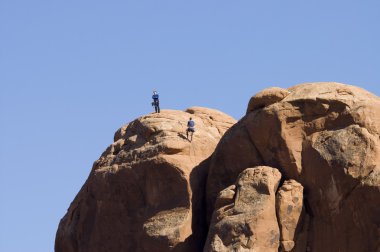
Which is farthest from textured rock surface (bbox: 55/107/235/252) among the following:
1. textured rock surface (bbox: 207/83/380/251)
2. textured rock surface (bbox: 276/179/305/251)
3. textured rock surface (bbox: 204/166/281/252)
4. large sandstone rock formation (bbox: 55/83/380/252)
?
textured rock surface (bbox: 276/179/305/251)

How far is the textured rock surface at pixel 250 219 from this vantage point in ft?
166

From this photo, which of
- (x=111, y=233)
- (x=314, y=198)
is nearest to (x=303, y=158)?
(x=314, y=198)

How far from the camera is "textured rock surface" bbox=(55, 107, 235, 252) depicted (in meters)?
54.9

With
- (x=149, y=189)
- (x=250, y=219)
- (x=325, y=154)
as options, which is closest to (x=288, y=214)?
(x=250, y=219)

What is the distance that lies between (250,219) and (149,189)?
21.6 ft

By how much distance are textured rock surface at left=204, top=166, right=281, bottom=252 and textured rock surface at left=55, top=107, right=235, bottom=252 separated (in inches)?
115

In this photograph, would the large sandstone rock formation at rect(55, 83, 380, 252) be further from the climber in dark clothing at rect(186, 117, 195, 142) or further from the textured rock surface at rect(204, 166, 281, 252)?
the climber in dark clothing at rect(186, 117, 195, 142)

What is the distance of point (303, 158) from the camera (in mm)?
52375

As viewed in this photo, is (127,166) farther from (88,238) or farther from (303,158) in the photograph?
(303,158)

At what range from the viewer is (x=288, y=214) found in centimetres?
5153

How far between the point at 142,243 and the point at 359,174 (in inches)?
365

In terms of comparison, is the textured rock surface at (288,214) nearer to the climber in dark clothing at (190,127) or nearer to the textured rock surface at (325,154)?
the textured rock surface at (325,154)

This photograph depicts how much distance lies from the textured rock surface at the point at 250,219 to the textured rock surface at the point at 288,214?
267 millimetres

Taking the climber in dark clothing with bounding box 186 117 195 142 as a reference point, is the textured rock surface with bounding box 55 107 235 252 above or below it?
below
